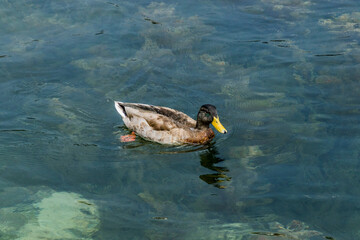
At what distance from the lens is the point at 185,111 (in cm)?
1184

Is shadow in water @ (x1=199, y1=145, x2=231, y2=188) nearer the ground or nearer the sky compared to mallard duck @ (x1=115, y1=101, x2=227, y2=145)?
nearer the ground

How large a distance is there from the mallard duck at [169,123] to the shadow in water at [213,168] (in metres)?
0.42

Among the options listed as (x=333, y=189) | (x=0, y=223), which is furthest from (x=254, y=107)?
(x=0, y=223)

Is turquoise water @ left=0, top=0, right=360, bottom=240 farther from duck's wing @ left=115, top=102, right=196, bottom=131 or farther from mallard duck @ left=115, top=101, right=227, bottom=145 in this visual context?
duck's wing @ left=115, top=102, right=196, bottom=131

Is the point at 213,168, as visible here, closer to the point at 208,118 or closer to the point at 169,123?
the point at 208,118

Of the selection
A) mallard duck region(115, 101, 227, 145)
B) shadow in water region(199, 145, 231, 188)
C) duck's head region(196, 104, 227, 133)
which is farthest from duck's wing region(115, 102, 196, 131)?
shadow in water region(199, 145, 231, 188)

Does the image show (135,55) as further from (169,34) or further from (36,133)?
(36,133)

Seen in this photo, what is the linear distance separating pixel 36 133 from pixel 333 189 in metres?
5.91

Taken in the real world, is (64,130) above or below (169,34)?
below

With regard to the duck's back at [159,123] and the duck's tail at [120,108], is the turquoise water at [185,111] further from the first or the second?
the duck's tail at [120,108]

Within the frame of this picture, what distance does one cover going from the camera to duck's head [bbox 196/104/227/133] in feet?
34.1

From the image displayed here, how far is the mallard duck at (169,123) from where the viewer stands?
34.7 feet

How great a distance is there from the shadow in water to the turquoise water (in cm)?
4

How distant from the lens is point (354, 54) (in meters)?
13.5
